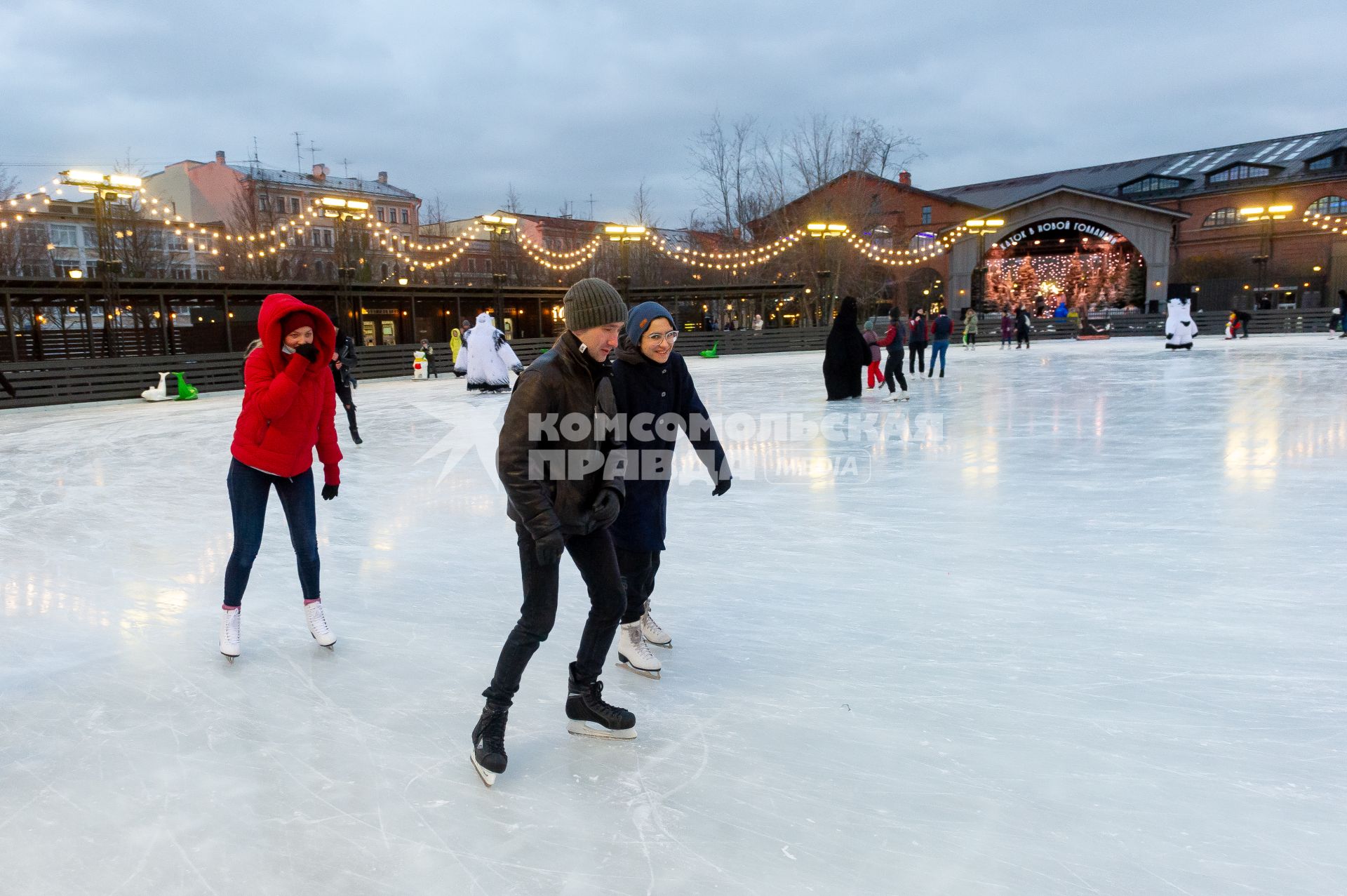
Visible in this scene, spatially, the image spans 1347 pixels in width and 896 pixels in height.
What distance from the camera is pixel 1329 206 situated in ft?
118

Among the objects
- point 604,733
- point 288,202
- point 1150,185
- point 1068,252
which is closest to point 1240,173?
point 1150,185

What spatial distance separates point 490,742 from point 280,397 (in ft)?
→ 4.80

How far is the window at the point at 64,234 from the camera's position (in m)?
46.2

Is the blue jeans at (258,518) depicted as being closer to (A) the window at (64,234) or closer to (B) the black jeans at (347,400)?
(B) the black jeans at (347,400)

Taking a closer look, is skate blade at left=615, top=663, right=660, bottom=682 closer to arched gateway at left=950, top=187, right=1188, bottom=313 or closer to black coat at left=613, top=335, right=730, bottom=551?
black coat at left=613, top=335, right=730, bottom=551

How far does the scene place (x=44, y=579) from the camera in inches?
171

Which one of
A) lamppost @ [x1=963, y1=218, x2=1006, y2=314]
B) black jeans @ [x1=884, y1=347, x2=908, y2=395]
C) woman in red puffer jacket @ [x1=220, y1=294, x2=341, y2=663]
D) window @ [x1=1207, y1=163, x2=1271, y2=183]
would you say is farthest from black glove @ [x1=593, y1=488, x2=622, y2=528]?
window @ [x1=1207, y1=163, x2=1271, y2=183]

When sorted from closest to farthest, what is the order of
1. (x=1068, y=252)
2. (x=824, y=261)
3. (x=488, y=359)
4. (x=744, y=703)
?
(x=744, y=703) < (x=488, y=359) < (x=824, y=261) < (x=1068, y=252)

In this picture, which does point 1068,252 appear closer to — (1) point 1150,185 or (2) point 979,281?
(1) point 1150,185

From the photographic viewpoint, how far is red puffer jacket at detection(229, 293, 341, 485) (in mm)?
2975

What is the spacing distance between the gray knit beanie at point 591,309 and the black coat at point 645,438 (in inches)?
20.0

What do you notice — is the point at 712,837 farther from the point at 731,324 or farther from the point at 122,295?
the point at 731,324

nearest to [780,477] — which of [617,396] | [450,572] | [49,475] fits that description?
[450,572]

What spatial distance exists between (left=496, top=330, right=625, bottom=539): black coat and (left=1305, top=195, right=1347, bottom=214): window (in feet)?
144
